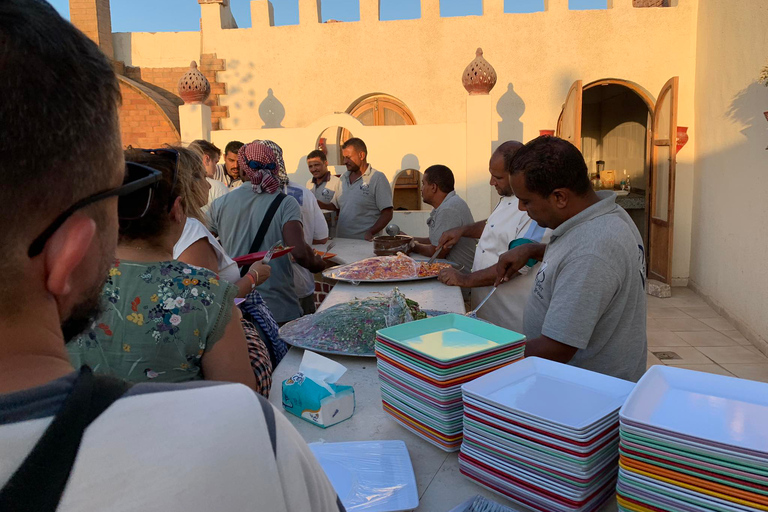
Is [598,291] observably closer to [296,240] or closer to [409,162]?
[296,240]

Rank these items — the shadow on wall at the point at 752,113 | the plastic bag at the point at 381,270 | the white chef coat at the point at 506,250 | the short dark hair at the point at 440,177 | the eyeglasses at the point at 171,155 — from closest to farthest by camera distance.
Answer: the eyeglasses at the point at 171,155 < the white chef coat at the point at 506,250 < the plastic bag at the point at 381,270 < the short dark hair at the point at 440,177 < the shadow on wall at the point at 752,113

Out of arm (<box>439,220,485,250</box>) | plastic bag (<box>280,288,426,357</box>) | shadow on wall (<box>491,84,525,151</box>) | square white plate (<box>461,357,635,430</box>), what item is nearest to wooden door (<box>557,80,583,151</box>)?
shadow on wall (<box>491,84,525,151</box>)

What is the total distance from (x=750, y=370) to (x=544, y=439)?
15.3 feet

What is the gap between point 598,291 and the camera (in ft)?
5.74

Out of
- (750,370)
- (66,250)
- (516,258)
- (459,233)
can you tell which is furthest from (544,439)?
(750,370)

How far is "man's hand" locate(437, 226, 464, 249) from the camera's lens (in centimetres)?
398

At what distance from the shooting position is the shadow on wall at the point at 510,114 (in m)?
8.30

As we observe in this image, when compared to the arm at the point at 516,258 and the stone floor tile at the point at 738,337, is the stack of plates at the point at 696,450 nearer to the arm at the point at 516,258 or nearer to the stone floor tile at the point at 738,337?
the arm at the point at 516,258

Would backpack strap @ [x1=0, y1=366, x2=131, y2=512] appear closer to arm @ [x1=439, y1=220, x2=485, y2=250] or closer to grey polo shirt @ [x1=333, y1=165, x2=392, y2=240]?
arm @ [x1=439, y1=220, x2=485, y2=250]

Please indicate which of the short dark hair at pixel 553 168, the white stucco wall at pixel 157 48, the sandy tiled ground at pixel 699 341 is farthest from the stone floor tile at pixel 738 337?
the white stucco wall at pixel 157 48

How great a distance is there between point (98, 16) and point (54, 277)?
9.84 metres

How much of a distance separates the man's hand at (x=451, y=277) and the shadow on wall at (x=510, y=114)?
5.35 metres

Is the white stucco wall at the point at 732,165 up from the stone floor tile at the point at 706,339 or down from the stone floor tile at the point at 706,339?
up

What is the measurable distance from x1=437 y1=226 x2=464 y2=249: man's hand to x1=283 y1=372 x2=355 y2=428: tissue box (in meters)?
2.49
